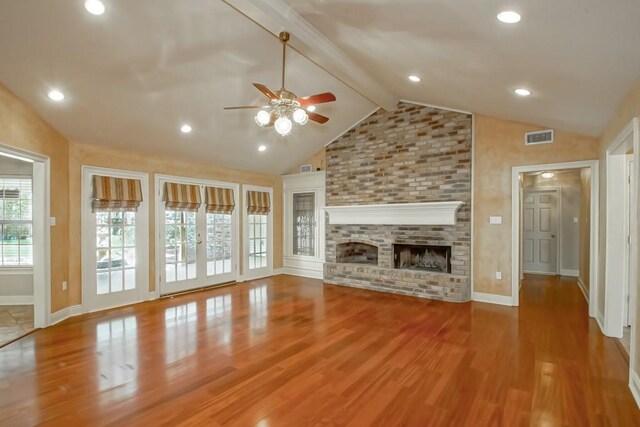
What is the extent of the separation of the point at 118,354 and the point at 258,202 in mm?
4430

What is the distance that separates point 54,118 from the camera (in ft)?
14.0

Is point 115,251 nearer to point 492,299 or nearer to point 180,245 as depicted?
point 180,245

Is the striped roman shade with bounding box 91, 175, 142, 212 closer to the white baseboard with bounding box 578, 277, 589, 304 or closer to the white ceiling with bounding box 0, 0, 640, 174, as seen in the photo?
the white ceiling with bounding box 0, 0, 640, 174

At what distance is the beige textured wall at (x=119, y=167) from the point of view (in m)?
4.82

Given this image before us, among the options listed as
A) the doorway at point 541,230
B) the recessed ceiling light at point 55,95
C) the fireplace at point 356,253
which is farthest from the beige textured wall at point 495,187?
the recessed ceiling light at point 55,95

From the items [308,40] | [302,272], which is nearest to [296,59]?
[308,40]

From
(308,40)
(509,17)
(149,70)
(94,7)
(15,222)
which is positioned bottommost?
(15,222)

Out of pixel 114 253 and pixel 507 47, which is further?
pixel 114 253

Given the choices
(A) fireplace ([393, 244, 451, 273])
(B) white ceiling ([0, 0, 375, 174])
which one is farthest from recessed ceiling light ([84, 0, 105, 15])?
(A) fireplace ([393, 244, 451, 273])

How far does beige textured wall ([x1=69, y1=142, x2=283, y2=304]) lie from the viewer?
4.82 m

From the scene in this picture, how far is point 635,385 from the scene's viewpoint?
8.67ft

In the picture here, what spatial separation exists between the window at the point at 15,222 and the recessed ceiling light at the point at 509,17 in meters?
7.01

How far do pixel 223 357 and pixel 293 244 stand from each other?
4.78 meters

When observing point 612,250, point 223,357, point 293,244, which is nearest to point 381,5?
point 223,357
